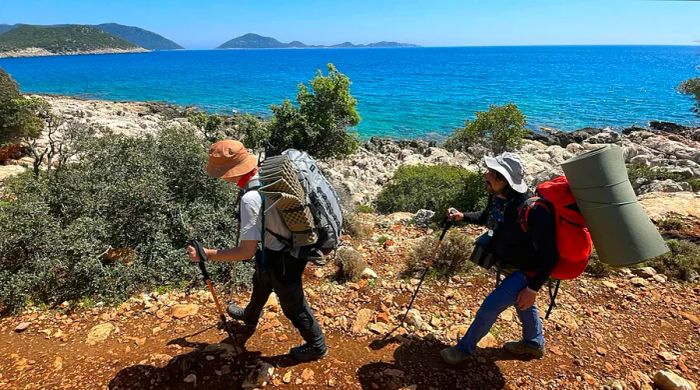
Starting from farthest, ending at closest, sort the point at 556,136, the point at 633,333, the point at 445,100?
the point at 445,100 → the point at 556,136 → the point at 633,333

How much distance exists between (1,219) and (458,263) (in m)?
A: 6.66

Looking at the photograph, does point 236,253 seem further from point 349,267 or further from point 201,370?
point 349,267

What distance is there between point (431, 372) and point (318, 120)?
1485 cm

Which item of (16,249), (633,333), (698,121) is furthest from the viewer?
(698,121)

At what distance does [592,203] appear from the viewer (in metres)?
3.17

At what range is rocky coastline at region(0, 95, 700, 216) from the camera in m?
16.9

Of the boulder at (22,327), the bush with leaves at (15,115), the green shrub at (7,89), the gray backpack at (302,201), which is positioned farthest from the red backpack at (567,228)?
the green shrub at (7,89)

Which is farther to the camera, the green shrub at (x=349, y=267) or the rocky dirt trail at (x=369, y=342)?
the green shrub at (x=349, y=267)

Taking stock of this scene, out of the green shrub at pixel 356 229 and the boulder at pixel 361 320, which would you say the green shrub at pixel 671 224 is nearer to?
the green shrub at pixel 356 229

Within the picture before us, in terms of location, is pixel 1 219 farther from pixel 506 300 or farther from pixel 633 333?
pixel 633 333

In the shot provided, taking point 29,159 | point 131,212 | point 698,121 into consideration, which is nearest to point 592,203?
point 131,212

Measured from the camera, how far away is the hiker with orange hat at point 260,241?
325 cm

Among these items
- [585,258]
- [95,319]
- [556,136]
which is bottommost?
[556,136]

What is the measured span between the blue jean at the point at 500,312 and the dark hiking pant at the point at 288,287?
150cm
